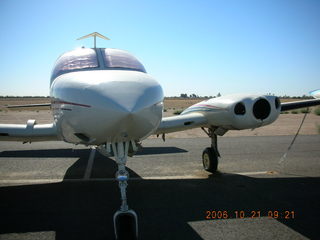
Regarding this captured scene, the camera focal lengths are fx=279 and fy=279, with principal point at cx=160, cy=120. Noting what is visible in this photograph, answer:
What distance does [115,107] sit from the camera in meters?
3.36

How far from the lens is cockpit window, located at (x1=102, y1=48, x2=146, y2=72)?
16.7 feet

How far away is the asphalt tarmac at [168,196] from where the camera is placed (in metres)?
4.34

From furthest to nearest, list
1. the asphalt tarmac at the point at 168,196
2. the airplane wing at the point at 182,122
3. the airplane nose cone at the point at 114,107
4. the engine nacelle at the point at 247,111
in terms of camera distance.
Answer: the airplane wing at the point at 182,122 < the engine nacelle at the point at 247,111 < the asphalt tarmac at the point at 168,196 < the airplane nose cone at the point at 114,107

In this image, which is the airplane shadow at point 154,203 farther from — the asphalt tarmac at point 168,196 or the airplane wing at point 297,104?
the airplane wing at point 297,104

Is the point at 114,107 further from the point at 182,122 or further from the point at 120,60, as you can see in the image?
the point at 182,122

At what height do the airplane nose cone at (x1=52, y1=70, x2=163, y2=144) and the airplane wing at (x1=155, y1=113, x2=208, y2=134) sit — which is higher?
the airplane nose cone at (x1=52, y1=70, x2=163, y2=144)

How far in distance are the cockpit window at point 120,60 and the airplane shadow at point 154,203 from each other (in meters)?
2.65

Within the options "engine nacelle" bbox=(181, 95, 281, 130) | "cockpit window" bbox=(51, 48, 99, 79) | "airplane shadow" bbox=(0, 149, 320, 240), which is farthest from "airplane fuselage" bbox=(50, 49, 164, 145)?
"engine nacelle" bbox=(181, 95, 281, 130)

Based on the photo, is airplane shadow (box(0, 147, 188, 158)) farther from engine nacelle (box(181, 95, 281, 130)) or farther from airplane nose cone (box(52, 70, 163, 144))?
airplane nose cone (box(52, 70, 163, 144))

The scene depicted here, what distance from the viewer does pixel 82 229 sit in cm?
436

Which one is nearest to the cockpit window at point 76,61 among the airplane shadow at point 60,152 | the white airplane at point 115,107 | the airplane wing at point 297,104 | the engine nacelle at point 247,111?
the white airplane at point 115,107

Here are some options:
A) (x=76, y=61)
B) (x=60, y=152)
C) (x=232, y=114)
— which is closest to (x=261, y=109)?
(x=232, y=114)

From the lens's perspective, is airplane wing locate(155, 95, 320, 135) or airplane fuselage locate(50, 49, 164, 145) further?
airplane wing locate(155, 95, 320, 135)

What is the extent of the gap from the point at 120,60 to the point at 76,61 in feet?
2.72
